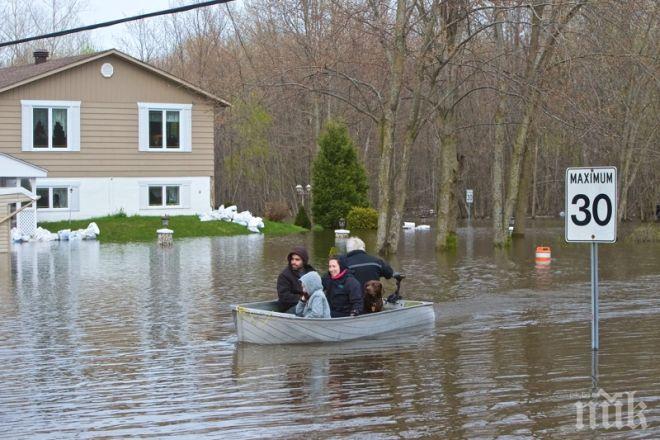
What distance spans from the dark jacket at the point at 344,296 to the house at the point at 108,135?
2711 cm

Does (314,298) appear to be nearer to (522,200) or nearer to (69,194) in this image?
(69,194)

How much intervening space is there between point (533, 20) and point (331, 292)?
2166 cm

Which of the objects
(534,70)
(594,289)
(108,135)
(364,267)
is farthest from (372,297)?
(108,135)

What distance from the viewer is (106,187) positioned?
43625 millimetres

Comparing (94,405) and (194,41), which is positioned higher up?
(194,41)

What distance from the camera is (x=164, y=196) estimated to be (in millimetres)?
45188

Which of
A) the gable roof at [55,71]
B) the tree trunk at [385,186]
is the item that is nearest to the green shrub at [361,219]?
the gable roof at [55,71]

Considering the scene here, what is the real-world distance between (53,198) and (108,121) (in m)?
3.87

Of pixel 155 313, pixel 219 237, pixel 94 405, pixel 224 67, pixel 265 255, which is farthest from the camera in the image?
pixel 224 67

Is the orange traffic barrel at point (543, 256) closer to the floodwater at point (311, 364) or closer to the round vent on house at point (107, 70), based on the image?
the floodwater at point (311, 364)

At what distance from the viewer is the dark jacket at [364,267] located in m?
16.5

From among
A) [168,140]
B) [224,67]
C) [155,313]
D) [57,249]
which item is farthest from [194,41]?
[155,313]

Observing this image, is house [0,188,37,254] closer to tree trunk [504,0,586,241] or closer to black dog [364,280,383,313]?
tree trunk [504,0,586,241]

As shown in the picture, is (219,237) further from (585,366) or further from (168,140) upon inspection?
(585,366)
